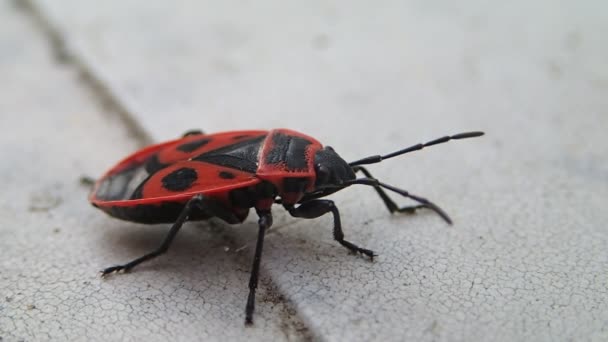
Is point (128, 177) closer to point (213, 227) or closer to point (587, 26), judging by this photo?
point (213, 227)

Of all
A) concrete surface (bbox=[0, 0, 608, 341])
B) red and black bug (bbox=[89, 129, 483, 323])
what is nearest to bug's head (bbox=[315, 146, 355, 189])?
red and black bug (bbox=[89, 129, 483, 323])

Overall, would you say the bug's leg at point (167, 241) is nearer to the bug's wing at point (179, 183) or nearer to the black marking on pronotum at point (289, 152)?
the bug's wing at point (179, 183)

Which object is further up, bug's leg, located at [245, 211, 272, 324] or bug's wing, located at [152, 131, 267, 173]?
bug's wing, located at [152, 131, 267, 173]

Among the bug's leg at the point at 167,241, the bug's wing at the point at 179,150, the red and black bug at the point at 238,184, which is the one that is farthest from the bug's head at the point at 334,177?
the bug's leg at the point at 167,241

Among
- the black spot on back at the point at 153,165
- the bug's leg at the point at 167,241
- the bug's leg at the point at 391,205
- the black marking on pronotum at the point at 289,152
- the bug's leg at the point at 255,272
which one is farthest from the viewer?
the bug's leg at the point at 391,205

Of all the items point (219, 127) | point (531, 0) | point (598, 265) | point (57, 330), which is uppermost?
point (531, 0)

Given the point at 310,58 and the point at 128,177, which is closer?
the point at 128,177

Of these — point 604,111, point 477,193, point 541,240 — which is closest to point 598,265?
point 541,240

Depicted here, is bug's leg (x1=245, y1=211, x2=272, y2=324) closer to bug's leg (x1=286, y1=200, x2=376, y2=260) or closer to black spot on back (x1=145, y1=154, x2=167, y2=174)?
bug's leg (x1=286, y1=200, x2=376, y2=260)
